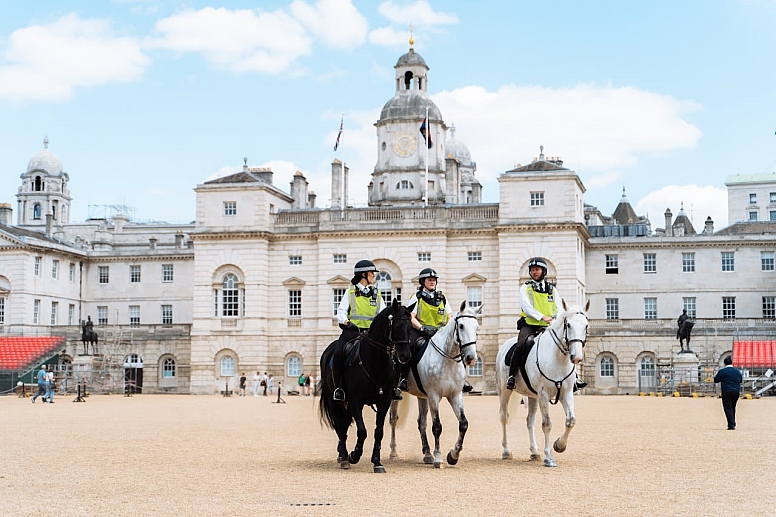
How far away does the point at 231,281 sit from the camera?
57.1 metres

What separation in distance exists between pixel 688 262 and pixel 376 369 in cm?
4806

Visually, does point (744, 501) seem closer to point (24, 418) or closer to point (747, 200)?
point (24, 418)

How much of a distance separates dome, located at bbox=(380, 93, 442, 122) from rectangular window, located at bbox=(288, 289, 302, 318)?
1218 cm

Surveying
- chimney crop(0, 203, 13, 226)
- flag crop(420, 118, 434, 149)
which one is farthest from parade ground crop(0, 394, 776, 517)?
chimney crop(0, 203, 13, 226)

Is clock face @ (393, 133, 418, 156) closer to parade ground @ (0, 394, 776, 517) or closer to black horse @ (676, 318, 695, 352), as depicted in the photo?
black horse @ (676, 318, 695, 352)

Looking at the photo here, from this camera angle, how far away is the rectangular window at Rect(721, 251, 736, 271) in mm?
59250

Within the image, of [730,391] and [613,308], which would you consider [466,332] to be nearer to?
[730,391]

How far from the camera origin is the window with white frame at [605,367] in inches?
2147

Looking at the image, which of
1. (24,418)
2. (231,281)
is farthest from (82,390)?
(24,418)

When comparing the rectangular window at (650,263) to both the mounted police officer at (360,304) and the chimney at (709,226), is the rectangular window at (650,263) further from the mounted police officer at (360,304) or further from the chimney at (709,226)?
the mounted police officer at (360,304)

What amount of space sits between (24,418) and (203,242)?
2821 cm

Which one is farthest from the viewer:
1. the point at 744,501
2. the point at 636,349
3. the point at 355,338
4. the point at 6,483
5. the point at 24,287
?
the point at 24,287

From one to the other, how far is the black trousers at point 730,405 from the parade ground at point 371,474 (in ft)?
0.86

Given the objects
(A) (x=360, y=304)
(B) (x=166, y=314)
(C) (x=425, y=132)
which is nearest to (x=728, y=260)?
(C) (x=425, y=132)
